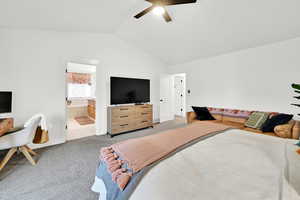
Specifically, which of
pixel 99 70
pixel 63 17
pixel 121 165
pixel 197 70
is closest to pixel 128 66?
pixel 99 70

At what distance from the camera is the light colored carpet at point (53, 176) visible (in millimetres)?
1521

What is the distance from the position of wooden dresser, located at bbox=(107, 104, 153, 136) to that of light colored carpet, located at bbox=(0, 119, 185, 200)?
92cm

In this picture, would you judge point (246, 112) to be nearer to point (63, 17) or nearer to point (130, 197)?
point (130, 197)

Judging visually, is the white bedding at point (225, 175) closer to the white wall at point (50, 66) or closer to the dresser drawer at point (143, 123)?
the white wall at point (50, 66)

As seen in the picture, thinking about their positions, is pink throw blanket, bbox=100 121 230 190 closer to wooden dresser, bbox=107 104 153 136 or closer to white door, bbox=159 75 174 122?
wooden dresser, bbox=107 104 153 136

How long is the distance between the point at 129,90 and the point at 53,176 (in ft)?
8.89

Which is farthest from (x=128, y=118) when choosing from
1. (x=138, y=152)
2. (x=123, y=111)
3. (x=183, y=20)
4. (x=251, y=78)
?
(x=251, y=78)

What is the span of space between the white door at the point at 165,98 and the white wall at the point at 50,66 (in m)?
1.85

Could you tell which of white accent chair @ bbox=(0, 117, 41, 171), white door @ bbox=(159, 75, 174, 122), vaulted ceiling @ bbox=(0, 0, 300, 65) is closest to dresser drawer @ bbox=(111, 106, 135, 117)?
white accent chair @ bbox=(0, 117, 41, 171)

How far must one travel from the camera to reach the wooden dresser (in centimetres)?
349

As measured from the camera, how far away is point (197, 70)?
4.54 metres

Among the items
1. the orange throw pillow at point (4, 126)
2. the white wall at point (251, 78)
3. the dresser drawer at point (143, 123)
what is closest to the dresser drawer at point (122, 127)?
Answer: the dresser drawer at point (143, 123)

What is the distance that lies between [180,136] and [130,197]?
2.85 ft

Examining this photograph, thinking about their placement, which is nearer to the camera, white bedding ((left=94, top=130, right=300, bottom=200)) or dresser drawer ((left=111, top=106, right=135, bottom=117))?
white bedding ((left=94, top=130, right=300, bottom=200))
